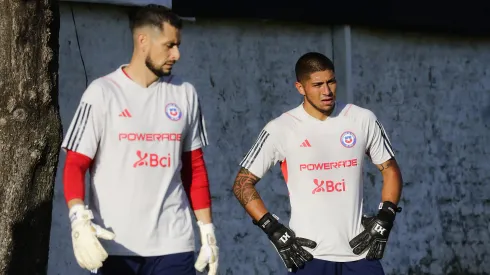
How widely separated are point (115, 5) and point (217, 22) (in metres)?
1.16

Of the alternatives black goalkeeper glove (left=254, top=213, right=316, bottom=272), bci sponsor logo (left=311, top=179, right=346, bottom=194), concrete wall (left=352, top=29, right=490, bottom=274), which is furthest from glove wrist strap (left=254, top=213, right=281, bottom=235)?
Result: concrete wall (left=352, top=29, right=490, bottom=274)

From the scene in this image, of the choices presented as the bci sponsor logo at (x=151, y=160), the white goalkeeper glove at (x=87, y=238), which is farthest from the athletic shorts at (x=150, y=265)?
the bci sponsor logo at (x=151, y=160)

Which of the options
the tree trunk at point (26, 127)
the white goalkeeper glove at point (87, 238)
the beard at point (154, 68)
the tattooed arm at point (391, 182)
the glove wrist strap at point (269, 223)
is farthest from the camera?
the tattooed arm at point (391, 182)

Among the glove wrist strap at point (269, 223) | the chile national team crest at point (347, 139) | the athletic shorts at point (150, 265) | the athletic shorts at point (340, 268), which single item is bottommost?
the athletic shorts at point (340, 268)

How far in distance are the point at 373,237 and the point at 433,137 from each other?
17.3 feet

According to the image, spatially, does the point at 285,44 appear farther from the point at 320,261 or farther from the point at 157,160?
the point at 157,160

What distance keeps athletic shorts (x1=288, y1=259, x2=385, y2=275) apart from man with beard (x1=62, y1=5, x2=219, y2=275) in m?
1.06

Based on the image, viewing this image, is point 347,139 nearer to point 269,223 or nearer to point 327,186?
point 327,186

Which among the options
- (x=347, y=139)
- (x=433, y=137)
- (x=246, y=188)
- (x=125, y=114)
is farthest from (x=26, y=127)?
(x=433, y=137)

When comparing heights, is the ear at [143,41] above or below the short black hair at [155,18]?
below

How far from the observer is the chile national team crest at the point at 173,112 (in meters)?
6.55

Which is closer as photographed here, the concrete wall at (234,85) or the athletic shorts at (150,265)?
the athletic shorts at (150,265)

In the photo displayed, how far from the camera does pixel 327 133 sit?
25.3ft

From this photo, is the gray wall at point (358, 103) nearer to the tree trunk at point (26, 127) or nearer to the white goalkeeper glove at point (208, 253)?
the tree trunk at point (26, 127)
